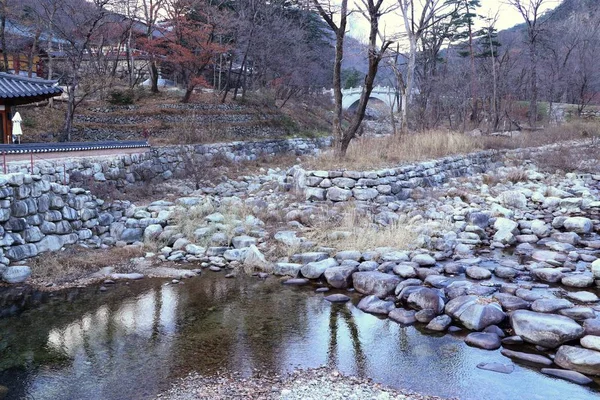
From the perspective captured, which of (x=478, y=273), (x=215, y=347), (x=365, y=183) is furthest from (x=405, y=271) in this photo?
(x=365, y=183)

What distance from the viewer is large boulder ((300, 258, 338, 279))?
27.3 feet

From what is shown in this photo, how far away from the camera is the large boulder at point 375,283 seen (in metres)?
7.39

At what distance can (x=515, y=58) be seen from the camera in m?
31.3

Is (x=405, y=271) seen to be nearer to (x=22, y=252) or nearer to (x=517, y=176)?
(x=22, y=252)

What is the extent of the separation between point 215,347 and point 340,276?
268 cm

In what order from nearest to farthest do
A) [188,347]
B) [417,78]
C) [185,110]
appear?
[188,347] → [185,110] → [417,78]

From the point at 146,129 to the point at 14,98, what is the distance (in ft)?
28.0

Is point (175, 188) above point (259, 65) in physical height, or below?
below

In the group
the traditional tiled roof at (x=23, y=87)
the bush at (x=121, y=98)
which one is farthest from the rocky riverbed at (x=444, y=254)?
the bush at (x=121, y=98)

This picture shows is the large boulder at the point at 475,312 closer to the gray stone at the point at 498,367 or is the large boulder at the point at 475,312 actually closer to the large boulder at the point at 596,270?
the gray stone at the point at 498,367

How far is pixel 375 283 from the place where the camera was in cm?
750

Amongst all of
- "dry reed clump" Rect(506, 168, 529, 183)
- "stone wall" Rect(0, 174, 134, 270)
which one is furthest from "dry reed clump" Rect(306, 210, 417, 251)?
"dry reed clump" Rect(506, 168, 529, 183)

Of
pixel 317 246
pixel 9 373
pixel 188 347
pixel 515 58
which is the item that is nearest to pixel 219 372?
pixel 188 347

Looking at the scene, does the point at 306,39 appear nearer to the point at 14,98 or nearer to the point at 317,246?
the point at 14,98
